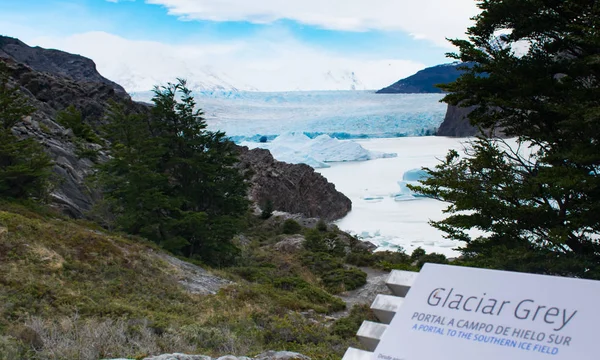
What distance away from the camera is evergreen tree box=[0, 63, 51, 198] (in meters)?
15.6

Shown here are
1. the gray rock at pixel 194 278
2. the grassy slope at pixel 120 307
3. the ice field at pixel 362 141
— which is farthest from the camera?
the ice field at pixel 362 141

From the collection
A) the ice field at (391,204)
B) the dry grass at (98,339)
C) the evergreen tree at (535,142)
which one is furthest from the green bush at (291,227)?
the dry grass at (98,339)

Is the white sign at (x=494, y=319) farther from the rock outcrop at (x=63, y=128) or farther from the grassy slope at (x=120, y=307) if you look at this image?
the rock outcrop at (x=63, y=128)

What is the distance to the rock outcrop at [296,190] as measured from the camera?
41.7m

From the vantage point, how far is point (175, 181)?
19.9 m

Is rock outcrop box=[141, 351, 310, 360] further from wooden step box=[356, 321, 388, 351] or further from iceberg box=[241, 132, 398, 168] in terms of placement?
iceberg box=[241, 132, 398, 168]

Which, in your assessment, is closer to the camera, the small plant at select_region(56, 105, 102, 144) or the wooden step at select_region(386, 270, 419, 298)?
the wooden step at select_region(386, 270, 419, 298)

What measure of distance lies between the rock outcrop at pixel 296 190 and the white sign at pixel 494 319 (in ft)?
121

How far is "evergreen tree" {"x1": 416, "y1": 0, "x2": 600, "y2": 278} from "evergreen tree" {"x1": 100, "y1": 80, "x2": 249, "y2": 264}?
30.6 ft

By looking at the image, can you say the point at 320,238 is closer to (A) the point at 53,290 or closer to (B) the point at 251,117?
(A) the point at 53,290

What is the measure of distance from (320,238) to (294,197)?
54.6 ft

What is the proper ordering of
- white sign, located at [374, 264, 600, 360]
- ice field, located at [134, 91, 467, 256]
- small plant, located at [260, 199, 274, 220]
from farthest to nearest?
1. ice field, located at [134, 91, 467, 256]
2. small plant, located at [260, 199, 274, 220]
3. white sign, located at [374, 264, 600, 360]

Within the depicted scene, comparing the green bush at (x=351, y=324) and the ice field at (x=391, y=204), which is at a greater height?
the green bush at (x=351, y=324)

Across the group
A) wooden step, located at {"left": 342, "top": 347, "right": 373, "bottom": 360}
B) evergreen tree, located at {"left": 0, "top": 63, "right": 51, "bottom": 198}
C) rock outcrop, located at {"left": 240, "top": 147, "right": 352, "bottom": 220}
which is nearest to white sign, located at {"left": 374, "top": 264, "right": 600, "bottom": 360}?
wooden step, located at {"left": 342, "top": 347, "right": 373, "bottom": 360}
